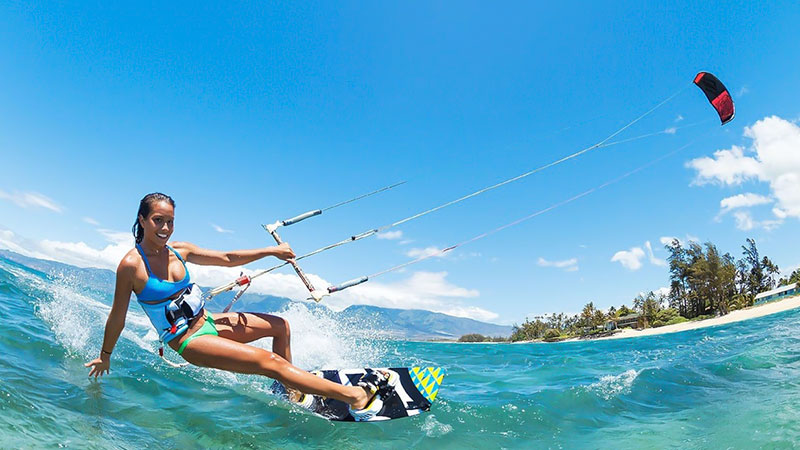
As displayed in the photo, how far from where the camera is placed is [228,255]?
5609mm

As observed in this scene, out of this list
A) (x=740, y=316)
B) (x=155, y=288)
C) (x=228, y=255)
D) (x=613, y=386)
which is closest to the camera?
(x=155, y=288)

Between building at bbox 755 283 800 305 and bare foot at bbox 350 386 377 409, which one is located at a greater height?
bare foot at bbox 350 386 377 409

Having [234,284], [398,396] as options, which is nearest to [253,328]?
[234,284]

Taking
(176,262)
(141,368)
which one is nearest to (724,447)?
(176,262)

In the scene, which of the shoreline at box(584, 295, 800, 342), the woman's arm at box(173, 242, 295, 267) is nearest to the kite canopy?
the woman's arm at box(173, 242, 295, 267)

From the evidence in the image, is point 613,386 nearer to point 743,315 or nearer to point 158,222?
point 158,222

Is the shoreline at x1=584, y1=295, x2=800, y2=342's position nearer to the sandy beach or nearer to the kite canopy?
the sandy beach

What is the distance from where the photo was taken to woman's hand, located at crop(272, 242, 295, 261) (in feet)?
18.8

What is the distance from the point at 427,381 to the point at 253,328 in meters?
3.03

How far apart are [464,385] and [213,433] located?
696cm

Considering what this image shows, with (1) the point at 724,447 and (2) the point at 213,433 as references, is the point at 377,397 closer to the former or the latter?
(2) the point at 213,433

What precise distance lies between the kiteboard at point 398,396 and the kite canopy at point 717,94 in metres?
10.1

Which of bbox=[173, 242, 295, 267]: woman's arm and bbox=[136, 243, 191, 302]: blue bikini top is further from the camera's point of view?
bbox=[173, 242, 295, 267]: woman's arm

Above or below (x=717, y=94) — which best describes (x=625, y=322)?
below
